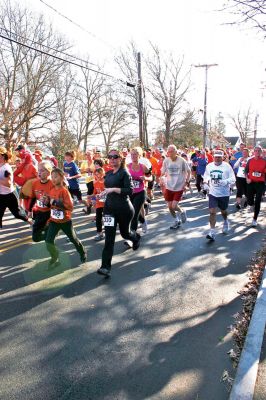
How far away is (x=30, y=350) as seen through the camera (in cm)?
365

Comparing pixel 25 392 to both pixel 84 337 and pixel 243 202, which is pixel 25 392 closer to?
pixel 84 337

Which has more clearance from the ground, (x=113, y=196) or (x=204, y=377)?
(x=113, y=196)

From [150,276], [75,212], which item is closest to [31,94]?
[75,212]

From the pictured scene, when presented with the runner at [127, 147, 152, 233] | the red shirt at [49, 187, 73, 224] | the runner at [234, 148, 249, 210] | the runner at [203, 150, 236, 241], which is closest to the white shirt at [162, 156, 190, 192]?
the runner at [203, 150, 236, 241]

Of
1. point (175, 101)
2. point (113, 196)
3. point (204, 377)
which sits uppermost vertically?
point (175, 101)

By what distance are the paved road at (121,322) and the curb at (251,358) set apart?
0.48 ft

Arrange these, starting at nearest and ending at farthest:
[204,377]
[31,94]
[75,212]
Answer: [204,377] → [75,212] → [31,94]

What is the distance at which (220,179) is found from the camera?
792 centimetres

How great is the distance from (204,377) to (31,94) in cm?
2952

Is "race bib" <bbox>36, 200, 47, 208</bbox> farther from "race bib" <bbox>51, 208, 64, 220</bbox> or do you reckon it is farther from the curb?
the curb

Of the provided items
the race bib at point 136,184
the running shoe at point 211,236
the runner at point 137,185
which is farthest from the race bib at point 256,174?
the race bib at point 136,184

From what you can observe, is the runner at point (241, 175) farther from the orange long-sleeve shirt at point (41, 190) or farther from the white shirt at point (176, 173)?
the orange long-sleeve shirt at point (41, 190)

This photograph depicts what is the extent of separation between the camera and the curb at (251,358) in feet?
9.55

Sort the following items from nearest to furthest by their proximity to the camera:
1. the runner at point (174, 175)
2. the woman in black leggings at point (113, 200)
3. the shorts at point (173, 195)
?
the woman in black leggings at point (113, 200), the runner at point (174, 175), the shorts at point (173, 195)
